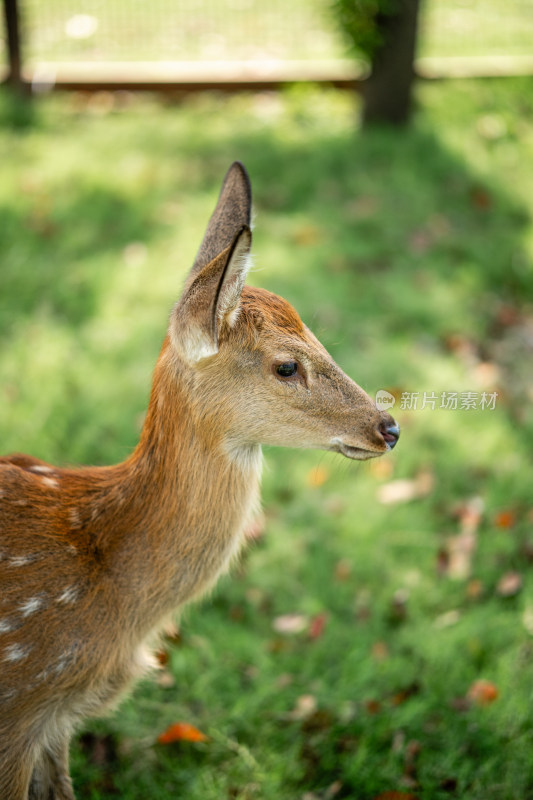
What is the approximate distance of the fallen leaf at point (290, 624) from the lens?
11.3 feet

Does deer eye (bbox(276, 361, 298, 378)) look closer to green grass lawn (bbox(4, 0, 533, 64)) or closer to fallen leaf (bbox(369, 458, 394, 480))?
fallen leaf (bbox(369, 458, 394, 480))

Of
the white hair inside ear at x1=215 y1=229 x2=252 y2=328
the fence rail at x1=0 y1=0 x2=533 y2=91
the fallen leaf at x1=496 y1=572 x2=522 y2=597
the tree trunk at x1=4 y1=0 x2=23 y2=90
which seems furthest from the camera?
the fence rail at x1=0 y1=0 x2=533 y2=91

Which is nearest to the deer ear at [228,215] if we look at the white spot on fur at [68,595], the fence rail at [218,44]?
the white spot on fur at [68,595]

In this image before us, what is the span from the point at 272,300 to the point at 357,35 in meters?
5.07

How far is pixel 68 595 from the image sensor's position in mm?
2258

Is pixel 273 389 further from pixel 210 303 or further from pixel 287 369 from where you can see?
pixel 210 303

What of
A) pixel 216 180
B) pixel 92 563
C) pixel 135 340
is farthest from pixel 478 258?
pixel 92 563

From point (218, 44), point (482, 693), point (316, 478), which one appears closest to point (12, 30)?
point (218, 44)

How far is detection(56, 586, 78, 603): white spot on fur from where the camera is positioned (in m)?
2.25

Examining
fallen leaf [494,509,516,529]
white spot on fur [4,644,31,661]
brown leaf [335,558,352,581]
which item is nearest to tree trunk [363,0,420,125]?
fallen leaf [494,509,516,529]

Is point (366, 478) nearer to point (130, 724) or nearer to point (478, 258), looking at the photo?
point (130, 724)

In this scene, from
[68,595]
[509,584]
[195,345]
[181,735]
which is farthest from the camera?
[509,584]

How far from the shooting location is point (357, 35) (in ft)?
21.6

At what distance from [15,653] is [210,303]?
1.07 meters
